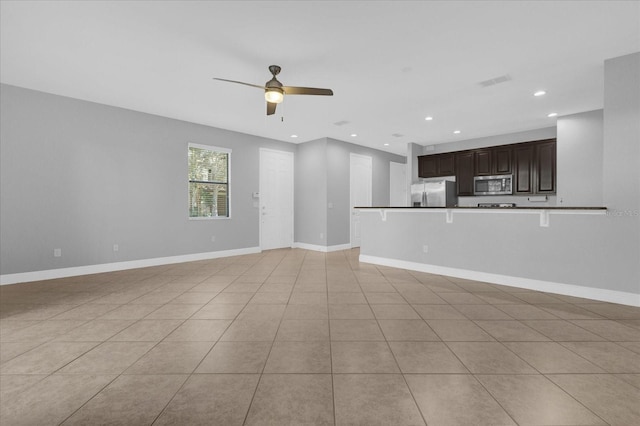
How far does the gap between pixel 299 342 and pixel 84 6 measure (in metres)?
3.51

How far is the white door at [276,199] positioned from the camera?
23.8 ft

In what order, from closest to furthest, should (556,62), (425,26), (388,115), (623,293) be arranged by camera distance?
(425,26)
(623,293)
(556,62)
(388,115)

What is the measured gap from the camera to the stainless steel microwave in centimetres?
662

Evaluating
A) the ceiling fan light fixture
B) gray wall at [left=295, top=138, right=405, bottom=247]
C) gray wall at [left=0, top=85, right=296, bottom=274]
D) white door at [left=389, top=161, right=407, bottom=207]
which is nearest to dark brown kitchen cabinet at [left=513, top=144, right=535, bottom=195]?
white door at [left=389, top=161, right=407, bottom=207]

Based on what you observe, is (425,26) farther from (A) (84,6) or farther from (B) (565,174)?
(B) (565,174)

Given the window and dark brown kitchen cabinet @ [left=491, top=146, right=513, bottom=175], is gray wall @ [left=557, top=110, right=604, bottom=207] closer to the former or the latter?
dark brown kitchen cabinet @ [left=491, top=146, right=513, bottom=175]

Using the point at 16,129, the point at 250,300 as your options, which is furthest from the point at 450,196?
the point at 16,129

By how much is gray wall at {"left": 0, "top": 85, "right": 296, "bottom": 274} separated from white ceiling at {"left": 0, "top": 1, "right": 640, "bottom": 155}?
415 millimetres

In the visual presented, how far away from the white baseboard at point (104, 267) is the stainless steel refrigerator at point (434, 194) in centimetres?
487

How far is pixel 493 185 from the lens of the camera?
6.86 metres

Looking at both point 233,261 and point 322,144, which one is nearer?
point 233,261

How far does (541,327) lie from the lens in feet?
8.80

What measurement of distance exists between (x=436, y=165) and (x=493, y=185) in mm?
1516

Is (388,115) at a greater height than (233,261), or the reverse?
(388,115)
